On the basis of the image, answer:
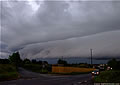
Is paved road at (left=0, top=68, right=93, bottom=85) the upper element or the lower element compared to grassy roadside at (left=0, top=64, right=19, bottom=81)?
lower

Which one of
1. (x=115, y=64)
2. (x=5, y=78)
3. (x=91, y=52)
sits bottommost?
(x=5, y=78)

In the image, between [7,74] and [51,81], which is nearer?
[51,81]

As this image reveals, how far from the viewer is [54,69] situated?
5372 cm

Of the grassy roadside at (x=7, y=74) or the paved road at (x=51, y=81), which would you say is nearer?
the paved road at (x=51, y=81)

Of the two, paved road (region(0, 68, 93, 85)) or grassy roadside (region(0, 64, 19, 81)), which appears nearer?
paved road (region(0, 68, 93, 85))

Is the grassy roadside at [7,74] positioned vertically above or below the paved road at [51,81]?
above

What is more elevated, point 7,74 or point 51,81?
point 7,74

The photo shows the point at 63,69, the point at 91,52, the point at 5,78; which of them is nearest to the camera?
the point at 5,78

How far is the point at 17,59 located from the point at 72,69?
29.2m

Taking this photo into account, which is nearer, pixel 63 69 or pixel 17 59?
pixel 63 69

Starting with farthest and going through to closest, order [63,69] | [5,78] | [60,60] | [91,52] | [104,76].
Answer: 1. [60,60]
2. [91,52]
3. [63,69]
4. [5,78]
5. [104,76]

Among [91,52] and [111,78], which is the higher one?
[91,52]

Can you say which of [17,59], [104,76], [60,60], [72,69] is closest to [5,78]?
[104,76]

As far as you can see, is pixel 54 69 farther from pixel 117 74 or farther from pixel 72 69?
pixel 117 74
